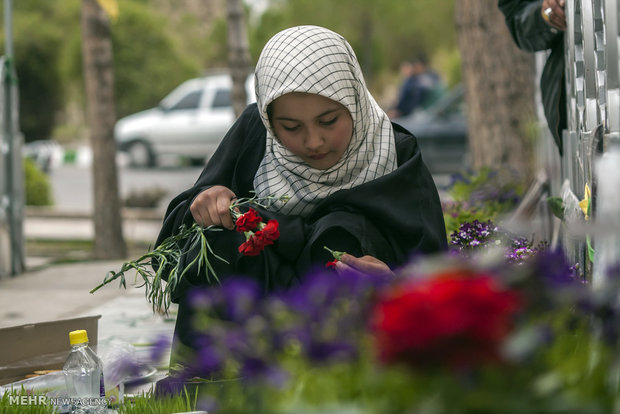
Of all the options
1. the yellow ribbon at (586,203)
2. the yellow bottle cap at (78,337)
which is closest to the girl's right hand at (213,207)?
the yellow bottle cap at (78,337)

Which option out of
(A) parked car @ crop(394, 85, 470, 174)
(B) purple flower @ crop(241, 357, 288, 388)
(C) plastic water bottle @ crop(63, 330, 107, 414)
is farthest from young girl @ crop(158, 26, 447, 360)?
(A) parked car @ crop(394, 85, 470, 174)

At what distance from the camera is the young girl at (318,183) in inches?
106

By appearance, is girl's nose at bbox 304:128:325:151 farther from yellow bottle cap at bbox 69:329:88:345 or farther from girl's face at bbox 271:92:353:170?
yellow bottle cap at bbox 69:329:88:345

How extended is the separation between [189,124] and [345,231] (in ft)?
46.5

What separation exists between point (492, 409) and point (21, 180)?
6.34 meters

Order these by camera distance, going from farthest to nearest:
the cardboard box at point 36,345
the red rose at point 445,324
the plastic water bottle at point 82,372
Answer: the cardboard box at point 36,345, the plastic water bottle at point 82,372, the red rose at point 445,324

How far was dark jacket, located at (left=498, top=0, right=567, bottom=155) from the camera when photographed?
3621 mm

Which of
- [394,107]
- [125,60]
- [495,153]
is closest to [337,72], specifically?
[495,153]

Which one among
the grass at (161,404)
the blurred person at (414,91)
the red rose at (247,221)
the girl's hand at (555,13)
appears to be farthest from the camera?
the blurred person at (414,91)

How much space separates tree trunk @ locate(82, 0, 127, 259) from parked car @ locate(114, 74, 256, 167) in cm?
812

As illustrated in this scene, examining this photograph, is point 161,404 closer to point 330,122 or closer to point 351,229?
point 351,229

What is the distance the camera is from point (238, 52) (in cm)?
754

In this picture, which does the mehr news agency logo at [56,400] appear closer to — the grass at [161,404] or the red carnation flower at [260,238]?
the grass at [161,404]

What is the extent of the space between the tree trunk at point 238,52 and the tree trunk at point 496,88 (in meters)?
1.69
